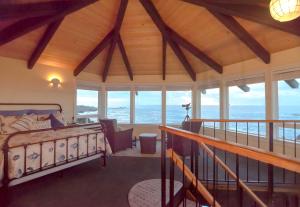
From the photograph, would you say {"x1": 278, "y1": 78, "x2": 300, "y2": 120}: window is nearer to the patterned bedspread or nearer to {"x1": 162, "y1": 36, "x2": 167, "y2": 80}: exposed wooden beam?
{"x1": 162, "y1": 36, "x2": 167, "y2": 80}: exposed wooden beam

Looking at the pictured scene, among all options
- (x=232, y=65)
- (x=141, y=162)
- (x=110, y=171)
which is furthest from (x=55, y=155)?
(x=232, y=65)

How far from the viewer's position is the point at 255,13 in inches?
131

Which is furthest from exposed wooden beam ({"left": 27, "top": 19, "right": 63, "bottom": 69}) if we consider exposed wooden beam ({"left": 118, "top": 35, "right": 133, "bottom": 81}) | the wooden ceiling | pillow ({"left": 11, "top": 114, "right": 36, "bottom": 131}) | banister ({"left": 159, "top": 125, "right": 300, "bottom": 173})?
banister ({"left": 159, "top": 125, "right": 300, "bottom": 173})

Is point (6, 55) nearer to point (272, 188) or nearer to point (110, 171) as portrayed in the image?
point (110, 171)

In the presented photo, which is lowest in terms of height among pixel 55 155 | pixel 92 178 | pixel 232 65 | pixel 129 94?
pixel 92 178

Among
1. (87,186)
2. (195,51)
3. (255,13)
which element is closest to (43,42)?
(87,186)

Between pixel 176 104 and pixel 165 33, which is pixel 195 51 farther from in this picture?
pixel 176 104

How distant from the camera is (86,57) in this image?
625 cm

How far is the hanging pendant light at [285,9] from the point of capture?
1759 millimetres

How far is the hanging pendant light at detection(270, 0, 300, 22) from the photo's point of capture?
1.76 meters

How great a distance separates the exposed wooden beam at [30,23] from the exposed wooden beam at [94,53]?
1.88m

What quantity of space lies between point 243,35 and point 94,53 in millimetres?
4215

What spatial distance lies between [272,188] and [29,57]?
6300 mm

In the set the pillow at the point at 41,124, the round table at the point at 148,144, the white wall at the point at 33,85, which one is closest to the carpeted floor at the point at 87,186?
the round table at the point at 148,144
